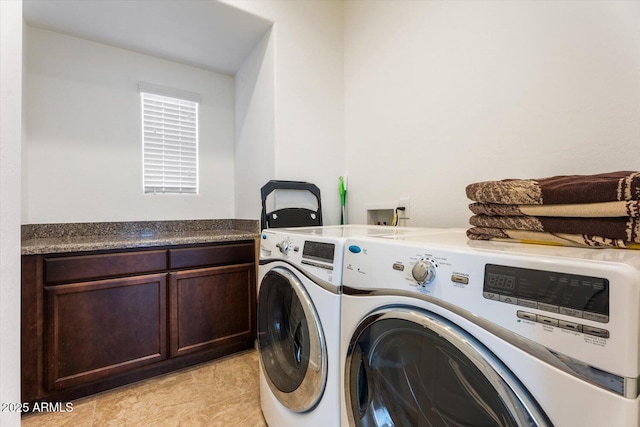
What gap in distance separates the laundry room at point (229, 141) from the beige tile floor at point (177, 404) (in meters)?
0.01

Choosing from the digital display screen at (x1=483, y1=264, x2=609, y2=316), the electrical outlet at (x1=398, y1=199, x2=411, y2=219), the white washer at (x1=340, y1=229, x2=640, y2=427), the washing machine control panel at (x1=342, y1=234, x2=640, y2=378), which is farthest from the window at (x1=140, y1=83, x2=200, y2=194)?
the digital display screen at (x1=483, y1=264, x2=609, y2=316)

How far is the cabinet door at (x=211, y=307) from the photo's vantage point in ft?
5.81

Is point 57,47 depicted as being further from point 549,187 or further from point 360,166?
point 549,187

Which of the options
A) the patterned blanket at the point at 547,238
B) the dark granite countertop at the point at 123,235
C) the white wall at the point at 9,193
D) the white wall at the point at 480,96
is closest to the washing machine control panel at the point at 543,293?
the patterned blanket at the point at 547,238

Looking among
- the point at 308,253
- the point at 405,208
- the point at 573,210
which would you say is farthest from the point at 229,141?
the point at 573,210

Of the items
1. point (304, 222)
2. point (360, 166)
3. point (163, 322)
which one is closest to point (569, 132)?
point (360, 166)

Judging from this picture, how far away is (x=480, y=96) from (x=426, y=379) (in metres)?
1.32

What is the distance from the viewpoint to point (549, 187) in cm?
76

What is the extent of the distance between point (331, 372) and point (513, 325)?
1.94ft

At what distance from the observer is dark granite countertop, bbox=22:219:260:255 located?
1536 millimetres

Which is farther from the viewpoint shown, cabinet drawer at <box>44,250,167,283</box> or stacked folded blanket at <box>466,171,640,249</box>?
cabinet drawer at <box>44,250,167,283</box>

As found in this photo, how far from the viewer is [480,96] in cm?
138

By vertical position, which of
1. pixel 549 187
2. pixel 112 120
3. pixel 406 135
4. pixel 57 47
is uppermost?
pixel 57 47

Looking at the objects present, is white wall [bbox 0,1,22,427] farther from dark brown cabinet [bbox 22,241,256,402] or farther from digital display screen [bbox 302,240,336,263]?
digital display screen [bbox 302,240,336,263]
